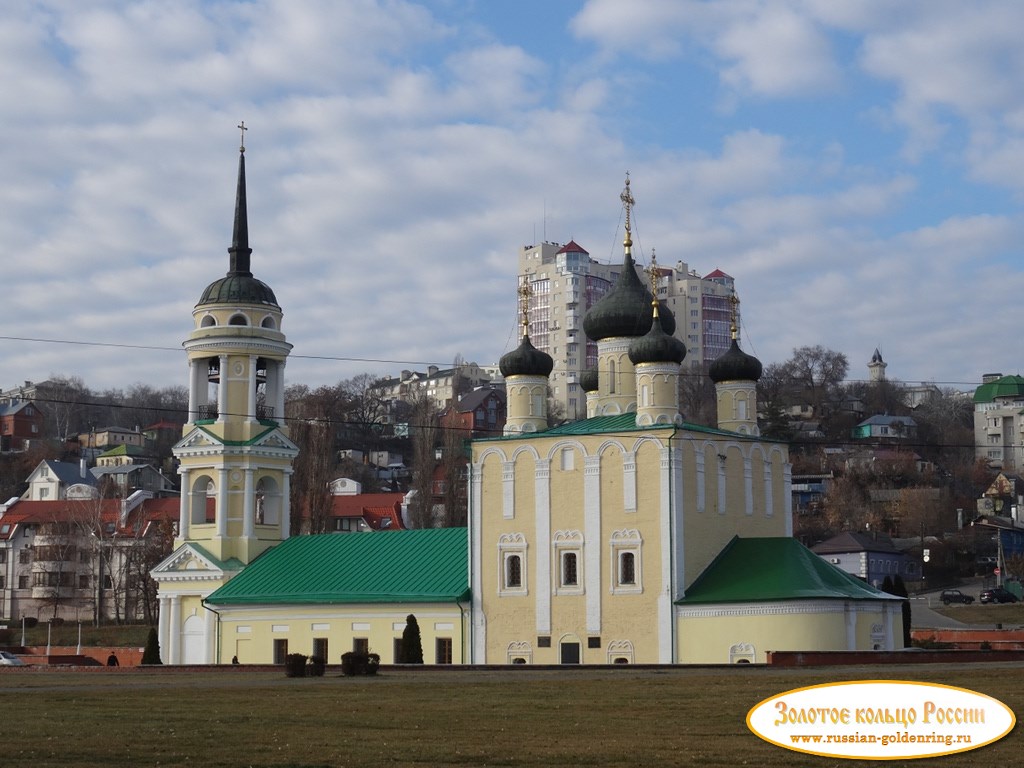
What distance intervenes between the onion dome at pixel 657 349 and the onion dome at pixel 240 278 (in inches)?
584

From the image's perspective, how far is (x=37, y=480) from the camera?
104 metres

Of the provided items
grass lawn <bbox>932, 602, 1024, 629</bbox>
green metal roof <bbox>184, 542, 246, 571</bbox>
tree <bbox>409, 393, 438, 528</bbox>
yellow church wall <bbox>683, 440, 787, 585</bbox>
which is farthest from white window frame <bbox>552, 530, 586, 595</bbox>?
tree <bbox>409, 393, 438, 528</bbox>

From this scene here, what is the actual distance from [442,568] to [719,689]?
21.2 m

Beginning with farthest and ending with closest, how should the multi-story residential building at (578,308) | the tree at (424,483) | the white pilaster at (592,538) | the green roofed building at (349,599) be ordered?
the multi-story residential building at (578,308) → the tree at (424,483) → the green roofed building at (349,599) → the white pilaster at (592,538)

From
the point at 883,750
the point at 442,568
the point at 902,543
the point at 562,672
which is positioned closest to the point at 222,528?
the point at 442,568

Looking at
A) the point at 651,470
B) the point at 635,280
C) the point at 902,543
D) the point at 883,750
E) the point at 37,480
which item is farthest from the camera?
the point at 37,480

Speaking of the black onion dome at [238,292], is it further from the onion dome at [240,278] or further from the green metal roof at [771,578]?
the green metal roof at [771,578]

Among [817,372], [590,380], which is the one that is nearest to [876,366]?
[817,372]

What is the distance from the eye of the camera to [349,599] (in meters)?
45.2

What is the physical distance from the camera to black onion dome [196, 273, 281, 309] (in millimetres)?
50562

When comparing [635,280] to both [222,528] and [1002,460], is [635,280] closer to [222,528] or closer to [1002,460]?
[222,528]

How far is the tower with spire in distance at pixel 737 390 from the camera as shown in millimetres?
45875

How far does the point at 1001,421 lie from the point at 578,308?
3927 cm

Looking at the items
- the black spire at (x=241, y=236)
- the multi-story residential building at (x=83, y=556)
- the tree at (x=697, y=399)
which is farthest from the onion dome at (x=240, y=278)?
the tree at (x=697, y=399)
